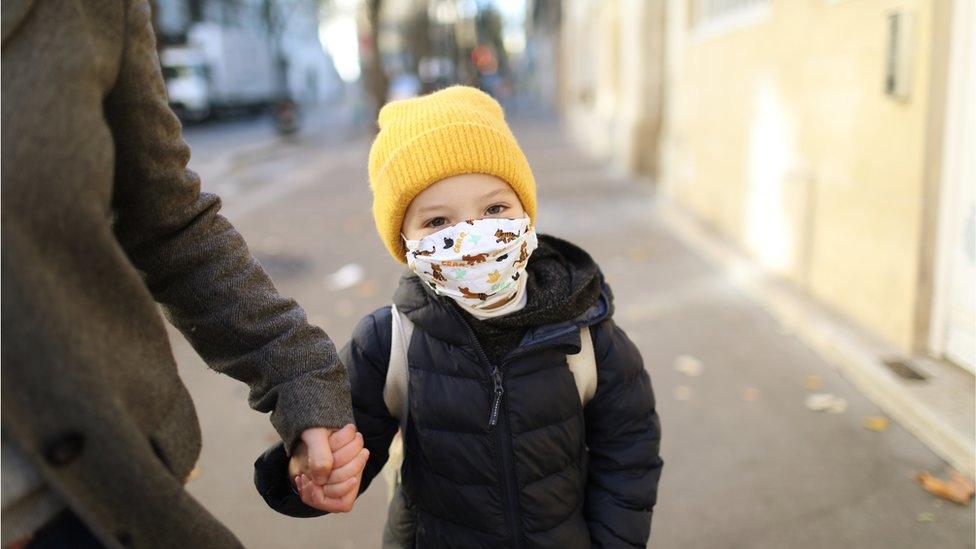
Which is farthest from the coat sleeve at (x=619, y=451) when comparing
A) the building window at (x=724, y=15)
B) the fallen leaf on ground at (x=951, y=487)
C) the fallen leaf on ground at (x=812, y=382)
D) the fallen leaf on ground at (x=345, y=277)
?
the building window at (x=724, y=15)

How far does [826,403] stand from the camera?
4.07 m

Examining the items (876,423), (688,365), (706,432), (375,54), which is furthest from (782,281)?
(375,54)

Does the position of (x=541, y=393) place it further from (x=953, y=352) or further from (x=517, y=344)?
(x=953, y=352)

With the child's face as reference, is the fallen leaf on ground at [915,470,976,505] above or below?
below

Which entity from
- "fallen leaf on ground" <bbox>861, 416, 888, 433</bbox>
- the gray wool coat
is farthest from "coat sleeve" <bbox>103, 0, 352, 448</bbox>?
"fallen leaf on ground" <bbox>861, 416, 888, 433</bbox>

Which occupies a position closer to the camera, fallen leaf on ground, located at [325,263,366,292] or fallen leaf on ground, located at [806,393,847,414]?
fallen leaf on ground, located at [806,393,847,414]

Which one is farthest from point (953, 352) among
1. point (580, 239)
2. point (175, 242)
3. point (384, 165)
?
point (580, 239)

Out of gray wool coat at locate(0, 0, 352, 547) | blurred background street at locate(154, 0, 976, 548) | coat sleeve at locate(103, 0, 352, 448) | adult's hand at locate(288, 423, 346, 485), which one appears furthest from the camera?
blurred background street at locate(154, 0, 976, 548)

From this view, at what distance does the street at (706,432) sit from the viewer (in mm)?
3096

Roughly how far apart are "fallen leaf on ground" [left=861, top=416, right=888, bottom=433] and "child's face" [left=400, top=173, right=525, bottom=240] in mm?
2669

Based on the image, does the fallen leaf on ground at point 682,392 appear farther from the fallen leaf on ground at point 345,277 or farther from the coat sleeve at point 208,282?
the fallen leaf on ground at point 345,277

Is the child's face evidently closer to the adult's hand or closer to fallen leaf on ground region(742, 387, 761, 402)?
the adult's hand

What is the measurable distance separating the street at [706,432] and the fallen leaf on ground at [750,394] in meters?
0.04

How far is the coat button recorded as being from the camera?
1.01 m
